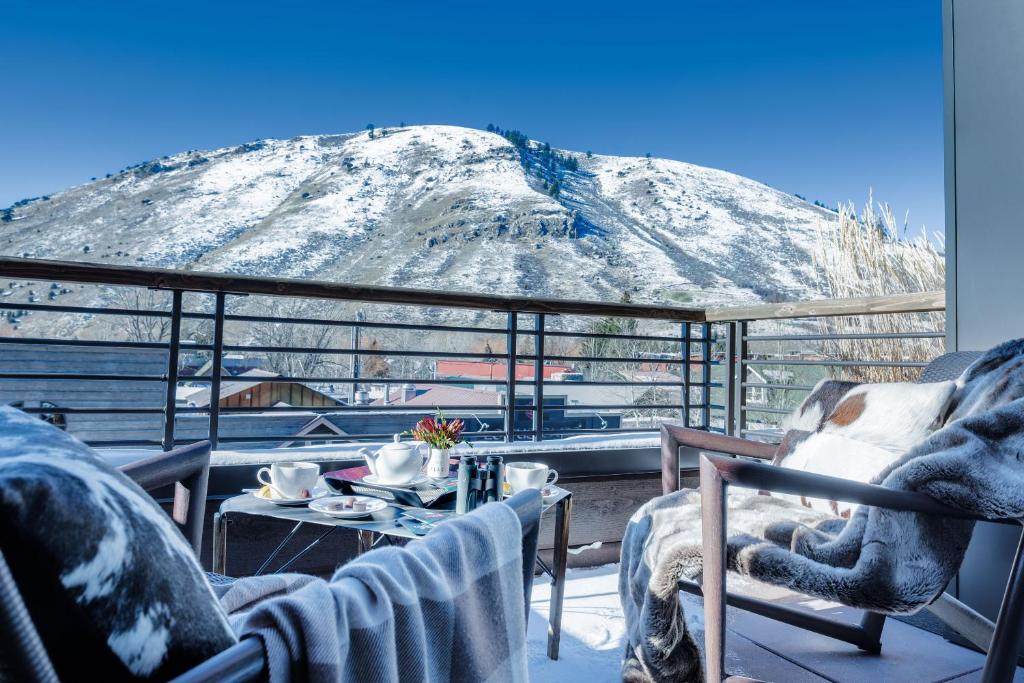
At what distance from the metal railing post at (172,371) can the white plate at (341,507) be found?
1.14 meters

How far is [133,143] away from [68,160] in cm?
466

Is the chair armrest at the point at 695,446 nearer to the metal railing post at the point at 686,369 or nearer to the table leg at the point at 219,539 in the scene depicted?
the table leg at the point at 219,539

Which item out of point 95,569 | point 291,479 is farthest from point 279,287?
point 95,569

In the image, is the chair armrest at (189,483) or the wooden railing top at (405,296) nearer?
the chair armrest at (189,483)

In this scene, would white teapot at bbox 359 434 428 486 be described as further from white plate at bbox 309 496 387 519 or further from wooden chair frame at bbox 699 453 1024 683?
wooden chair frame at bbox 699 453 1024 683

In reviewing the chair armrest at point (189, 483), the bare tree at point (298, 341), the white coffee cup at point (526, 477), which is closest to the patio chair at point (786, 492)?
the white coffee cup at point (526, 477)

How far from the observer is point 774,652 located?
5.66ft

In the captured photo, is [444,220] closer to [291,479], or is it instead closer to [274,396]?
[274,396]

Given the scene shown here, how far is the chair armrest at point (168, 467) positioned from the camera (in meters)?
1.06

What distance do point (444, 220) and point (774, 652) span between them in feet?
130

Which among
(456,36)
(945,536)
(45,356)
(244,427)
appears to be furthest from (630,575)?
(456,36)

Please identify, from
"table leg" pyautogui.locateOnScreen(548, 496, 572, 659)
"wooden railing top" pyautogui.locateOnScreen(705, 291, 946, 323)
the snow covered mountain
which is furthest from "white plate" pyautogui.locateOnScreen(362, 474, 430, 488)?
the snow covered mountain

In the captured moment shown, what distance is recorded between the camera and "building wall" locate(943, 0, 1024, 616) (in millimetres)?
1824

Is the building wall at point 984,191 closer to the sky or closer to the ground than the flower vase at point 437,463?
closer to the sky
